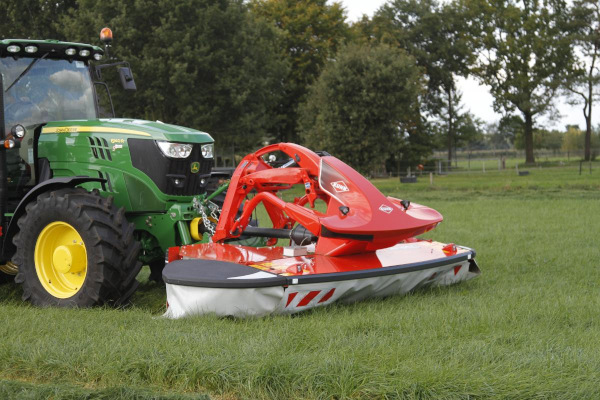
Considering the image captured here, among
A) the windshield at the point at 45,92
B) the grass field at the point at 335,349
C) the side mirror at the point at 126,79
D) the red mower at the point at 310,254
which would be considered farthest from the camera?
the side mirror at the point at 126,79

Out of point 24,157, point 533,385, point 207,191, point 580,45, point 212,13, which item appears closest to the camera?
point 533,385

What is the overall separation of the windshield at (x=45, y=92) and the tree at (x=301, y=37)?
32.7 metres

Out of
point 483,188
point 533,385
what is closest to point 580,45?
point 483,188

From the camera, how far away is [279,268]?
636cm

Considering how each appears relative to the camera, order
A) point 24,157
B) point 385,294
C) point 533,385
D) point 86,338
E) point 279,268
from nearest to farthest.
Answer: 1. point 533,385
2. point 86,338
3. point 279,268
4. point 385,294
5. point 24,157

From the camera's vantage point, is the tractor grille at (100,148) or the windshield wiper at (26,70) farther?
the windshield wiper at (26,70)

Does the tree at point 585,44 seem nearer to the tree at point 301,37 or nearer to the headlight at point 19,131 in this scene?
the tree at point 301,37

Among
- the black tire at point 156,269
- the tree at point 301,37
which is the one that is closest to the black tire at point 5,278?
the black tire at point 156,269

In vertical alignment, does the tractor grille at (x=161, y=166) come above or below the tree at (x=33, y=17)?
below

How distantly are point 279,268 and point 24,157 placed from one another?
326cm

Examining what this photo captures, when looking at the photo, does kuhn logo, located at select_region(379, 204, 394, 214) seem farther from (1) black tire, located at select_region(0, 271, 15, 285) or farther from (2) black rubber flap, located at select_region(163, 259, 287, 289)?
(1) black tire, located at select_region(0, 271, 15, 285)

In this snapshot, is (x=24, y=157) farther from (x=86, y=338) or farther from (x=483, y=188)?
(x=483, y=188)

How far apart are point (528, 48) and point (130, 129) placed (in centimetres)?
4264

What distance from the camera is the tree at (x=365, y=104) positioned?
3158 cm
